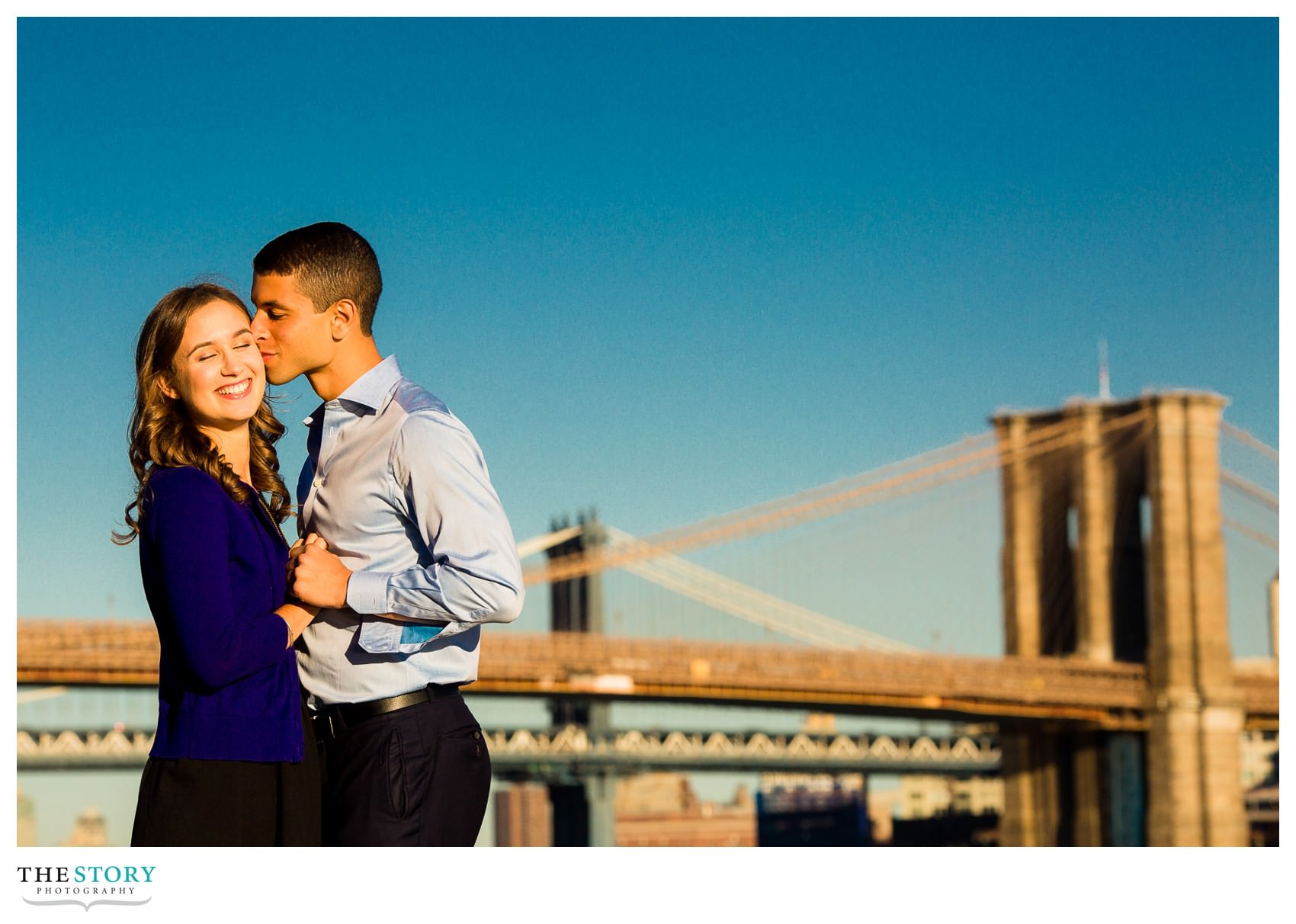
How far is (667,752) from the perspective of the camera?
85.5 ft

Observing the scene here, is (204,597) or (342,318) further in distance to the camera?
(342,318)

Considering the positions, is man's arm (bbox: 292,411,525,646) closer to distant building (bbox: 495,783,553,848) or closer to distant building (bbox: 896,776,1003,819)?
distant building (bbox: 896,776,1003,819)

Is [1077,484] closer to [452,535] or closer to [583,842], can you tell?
[583,842]

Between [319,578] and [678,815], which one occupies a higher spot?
[319,578]

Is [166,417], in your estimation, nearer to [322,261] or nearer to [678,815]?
[322,261]

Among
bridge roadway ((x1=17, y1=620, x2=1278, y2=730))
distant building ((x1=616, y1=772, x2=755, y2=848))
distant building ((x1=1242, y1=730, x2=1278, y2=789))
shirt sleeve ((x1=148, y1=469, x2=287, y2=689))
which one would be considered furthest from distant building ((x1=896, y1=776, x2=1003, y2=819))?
shirt sleeve ((x1=148, y1=469, x2=287, y2=689))

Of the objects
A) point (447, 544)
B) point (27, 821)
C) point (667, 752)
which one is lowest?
point (27, 821)

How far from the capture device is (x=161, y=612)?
2.68 m

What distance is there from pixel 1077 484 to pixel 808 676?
5316 mm

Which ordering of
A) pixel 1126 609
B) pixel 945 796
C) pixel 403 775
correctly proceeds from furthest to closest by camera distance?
pixel 945 796
pixel 1126 609
pixel 403 775

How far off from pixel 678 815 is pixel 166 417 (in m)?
45.2

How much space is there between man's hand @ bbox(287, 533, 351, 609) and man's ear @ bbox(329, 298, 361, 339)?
341 mm
